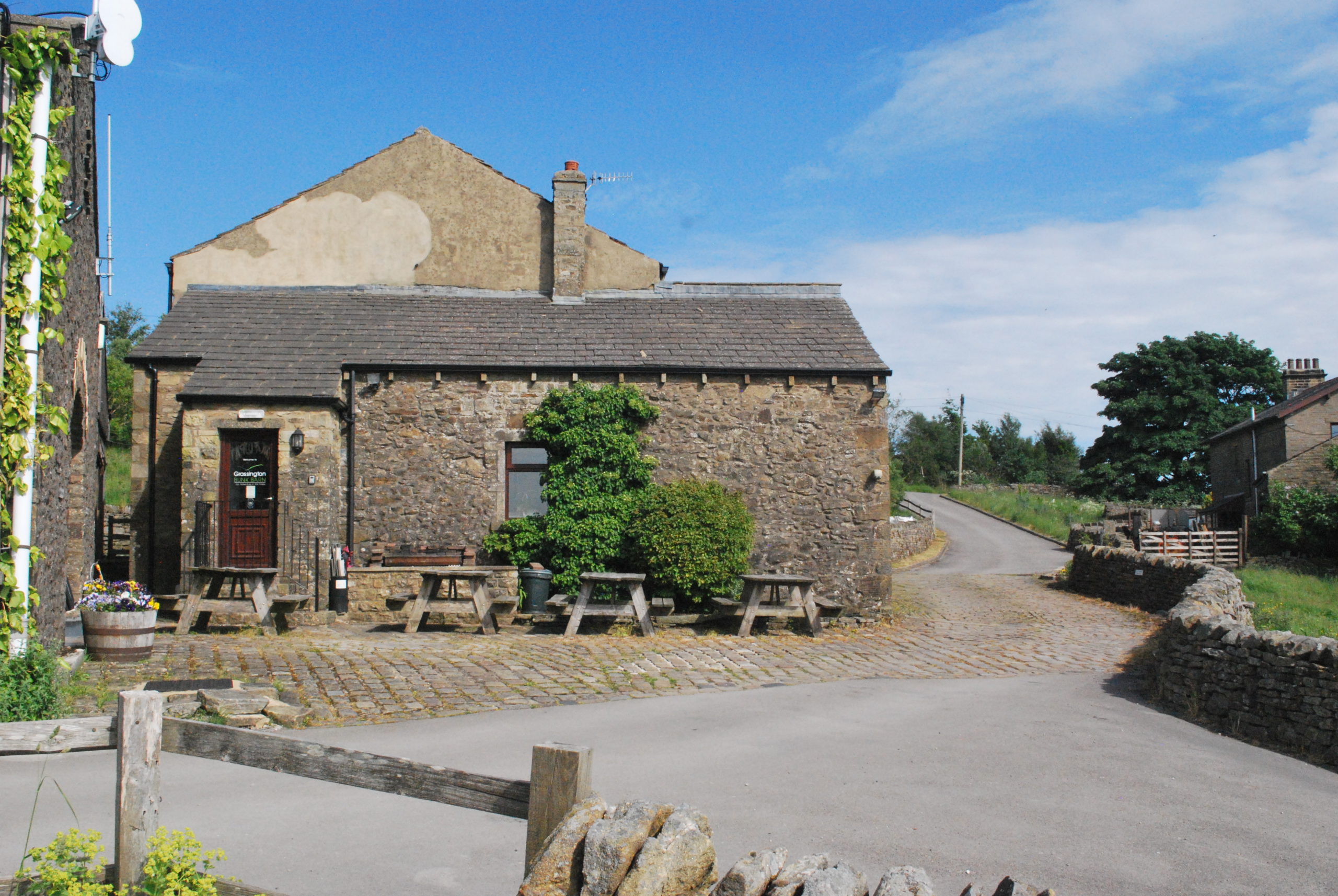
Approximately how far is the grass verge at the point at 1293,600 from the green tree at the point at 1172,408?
23.6m

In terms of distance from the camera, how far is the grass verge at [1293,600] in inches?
561

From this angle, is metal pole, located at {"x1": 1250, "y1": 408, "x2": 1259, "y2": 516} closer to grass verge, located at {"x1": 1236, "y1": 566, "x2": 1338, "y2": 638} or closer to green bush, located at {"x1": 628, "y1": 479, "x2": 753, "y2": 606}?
grass verge, located at {"x1": 1236, "y1": 566, "x2": 1338, "y2": 638}

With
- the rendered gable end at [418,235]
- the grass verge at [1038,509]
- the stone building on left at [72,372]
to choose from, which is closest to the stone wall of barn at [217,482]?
the stone building on left at [72,372]

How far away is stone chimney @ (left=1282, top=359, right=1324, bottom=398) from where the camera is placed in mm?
39500

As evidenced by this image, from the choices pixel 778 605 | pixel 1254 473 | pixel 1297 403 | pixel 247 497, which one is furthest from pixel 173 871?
pixel 1254 473

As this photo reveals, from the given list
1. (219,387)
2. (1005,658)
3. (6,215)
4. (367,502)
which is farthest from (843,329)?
(6,215)

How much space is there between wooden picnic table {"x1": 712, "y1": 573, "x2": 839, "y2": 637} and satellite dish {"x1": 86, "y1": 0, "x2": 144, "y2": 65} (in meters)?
8.83

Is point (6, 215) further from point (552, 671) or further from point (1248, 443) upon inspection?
point (1248, 443)

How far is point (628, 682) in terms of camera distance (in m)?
9.41

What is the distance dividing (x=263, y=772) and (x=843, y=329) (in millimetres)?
12655

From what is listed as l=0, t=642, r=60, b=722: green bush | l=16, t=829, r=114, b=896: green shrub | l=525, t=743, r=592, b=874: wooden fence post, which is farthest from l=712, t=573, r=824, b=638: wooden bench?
l=16, t=829, r=114, b=896: green shrub

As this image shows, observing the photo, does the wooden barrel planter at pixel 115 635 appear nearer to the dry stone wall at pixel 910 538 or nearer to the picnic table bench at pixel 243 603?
Result: the picnic table bench at pixel 243 603

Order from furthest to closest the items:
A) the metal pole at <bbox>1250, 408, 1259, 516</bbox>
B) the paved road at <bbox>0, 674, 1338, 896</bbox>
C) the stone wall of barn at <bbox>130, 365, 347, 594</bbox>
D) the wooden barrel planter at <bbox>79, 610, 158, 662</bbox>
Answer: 1. the metal pole at <bbox>1250, 408, 1259, 516</bbox>
2. the stone wall of barn at <bbox>130, 365, 347, 594</bbox>
3. the wooden barrel planter at <bbox>79, 610, 158, 662</bbox>
4. the paved road at <bbox>0, 674, 1338, 896</bbox>

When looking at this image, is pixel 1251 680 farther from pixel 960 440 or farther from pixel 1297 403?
pixel 960 440
